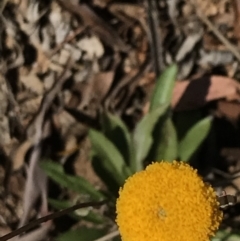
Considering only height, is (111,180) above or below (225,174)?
above

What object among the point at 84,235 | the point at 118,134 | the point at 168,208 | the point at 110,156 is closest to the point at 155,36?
the point at 118,134

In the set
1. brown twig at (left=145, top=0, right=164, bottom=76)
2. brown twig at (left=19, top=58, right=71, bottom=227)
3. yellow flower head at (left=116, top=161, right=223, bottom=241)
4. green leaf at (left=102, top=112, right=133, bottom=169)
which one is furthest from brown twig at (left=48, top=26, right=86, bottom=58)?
yellow flower head at (left=116, top=161, right=223, bottom=241)

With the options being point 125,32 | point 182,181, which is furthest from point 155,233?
point 125,32

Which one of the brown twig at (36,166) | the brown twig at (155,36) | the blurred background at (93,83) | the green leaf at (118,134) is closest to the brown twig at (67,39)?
the blurred background at (93,83)

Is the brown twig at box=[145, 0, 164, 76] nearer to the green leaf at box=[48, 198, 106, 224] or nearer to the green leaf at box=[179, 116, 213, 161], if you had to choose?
the green leaf at box=[179, 116, 213, 161]

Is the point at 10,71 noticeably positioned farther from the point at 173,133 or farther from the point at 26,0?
the point at 173,133

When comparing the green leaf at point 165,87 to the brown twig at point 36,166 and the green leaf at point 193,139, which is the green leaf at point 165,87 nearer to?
the green leaf at point 193,139

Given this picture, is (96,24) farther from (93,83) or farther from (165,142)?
(165,142)
